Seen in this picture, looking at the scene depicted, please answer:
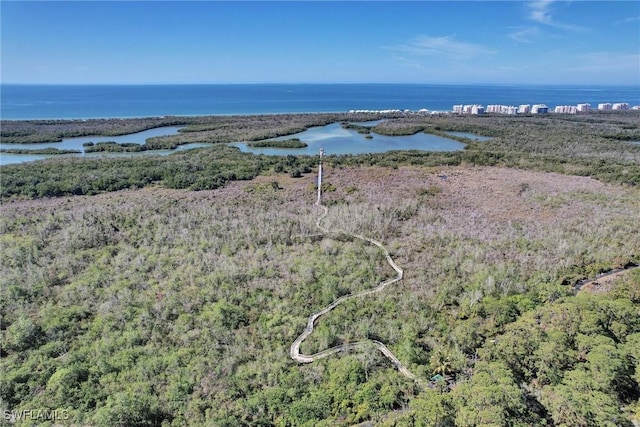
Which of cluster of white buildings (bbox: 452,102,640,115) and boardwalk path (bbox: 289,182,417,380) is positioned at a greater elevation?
cluster of white buildings (bbox: 452,102,640,115)

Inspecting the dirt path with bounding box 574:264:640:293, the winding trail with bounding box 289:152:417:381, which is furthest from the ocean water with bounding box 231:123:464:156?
the dirt path with bounding box 574:264:640:293

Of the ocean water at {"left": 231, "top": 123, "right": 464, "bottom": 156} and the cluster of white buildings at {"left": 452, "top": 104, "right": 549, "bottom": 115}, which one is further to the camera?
the cluster of white buildings at {"left": 452, "top": 104, "right": 549, "bottom": 115}

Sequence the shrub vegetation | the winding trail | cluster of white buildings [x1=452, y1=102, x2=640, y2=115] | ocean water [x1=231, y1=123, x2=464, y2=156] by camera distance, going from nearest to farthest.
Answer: the shrub vegetation < the winding trail < ocean water [x1=231, y1=123, x2=464, y2=156] < cluster of white buildings [x1=452, y1=102, x2=640, y2=115]

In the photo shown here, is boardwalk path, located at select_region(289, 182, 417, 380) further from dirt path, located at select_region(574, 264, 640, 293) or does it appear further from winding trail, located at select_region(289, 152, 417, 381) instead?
dirt path, located at select_region(574, 264, 640, 293)

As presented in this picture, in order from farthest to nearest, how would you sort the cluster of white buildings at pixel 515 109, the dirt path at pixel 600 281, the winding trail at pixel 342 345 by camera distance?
the cluster of white buildings at pixel 515 109
the dirt path at pixel 600 281
the winding trail at pixel 342 345

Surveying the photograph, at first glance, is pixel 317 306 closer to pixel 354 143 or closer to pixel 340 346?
pixel 340 346

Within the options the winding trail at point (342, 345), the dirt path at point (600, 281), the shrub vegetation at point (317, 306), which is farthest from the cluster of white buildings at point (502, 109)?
the winding trail at point (342, 345)

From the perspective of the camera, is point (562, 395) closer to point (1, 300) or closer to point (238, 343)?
point (238, 343)

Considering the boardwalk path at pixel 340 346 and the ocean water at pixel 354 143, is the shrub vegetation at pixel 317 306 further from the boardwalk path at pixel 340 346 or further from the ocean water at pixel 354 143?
the ocean water at pixel 354 143

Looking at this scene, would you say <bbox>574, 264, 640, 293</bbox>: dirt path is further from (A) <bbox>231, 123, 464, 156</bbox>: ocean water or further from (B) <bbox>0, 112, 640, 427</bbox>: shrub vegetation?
(A) <bbox>231, 123, 464, 156</bbox>: ocean water

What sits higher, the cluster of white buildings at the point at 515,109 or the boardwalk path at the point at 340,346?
the cluster of white buildings at the point at 515,109

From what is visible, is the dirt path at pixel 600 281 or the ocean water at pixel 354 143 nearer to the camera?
the dirt path at pixel 600 281

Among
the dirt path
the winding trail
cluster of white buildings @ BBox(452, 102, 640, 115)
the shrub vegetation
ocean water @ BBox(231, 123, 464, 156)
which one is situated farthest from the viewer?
cluster of white buildings @ BBox(452, 102, 640, 115)

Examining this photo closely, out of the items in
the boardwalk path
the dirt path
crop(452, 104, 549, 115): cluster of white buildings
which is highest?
crop(452, 104, 549, 115): cluster of white buildings
